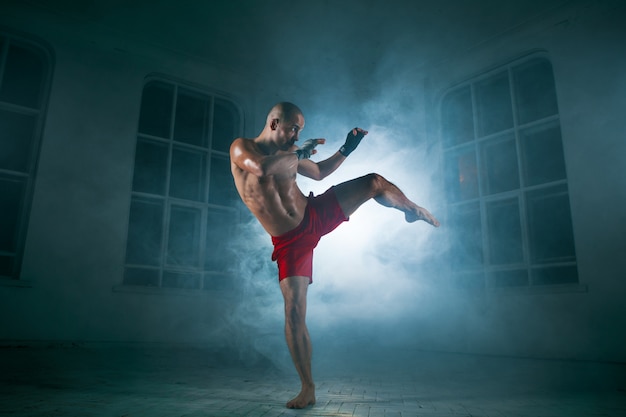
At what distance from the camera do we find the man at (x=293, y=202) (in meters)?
2.21

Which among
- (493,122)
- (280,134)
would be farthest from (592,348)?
(280,134)

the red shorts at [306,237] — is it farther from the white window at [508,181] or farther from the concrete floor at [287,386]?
the white window at [508,181]

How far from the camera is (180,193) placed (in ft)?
18.6

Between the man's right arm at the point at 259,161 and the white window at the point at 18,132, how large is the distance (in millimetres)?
3568

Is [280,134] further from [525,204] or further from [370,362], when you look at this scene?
[525,204]

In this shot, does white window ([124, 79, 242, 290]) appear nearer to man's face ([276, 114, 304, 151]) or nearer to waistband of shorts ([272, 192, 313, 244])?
waistband of shorts ([272, 192, 313, 244])

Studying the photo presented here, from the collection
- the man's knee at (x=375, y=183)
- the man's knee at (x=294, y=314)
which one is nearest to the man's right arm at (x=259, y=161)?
the man's knee at (x=375, y=183)

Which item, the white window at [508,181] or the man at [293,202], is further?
the white window at [508,181]

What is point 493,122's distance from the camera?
17.4ft

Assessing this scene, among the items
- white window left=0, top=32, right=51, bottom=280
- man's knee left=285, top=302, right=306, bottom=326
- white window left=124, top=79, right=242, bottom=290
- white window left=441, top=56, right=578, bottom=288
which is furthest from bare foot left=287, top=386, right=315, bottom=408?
white window left=0, top=32, right=51, bottom=280

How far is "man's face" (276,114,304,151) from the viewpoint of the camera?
7.67 ft

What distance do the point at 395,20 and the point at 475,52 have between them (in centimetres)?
124

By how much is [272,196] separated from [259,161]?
25 centimetres

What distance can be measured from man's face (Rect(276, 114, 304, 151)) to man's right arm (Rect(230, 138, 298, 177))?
165mm
